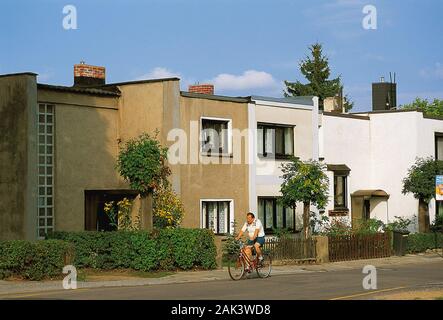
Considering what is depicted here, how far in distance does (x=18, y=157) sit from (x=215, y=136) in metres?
8.91

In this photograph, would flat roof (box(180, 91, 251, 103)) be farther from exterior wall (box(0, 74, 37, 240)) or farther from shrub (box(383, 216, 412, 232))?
shrub (box(383, 216, 412, 232))

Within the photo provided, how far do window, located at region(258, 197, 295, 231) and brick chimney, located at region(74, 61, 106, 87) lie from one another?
27.0 feet

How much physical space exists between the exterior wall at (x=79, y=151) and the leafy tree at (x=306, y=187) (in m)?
6.53

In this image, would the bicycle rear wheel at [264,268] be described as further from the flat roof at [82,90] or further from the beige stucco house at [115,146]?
the flat roof at [82,90]

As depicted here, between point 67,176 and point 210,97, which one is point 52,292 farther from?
point 210,97

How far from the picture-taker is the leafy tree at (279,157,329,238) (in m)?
34.4

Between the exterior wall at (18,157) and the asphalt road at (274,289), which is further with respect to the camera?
the exterior wall at (18,157)

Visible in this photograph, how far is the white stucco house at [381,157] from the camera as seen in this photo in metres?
43.0

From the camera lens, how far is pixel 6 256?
24.1 meters

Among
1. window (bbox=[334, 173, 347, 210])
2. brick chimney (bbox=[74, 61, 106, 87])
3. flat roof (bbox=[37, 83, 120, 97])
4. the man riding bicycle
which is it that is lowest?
the man riding bicycle

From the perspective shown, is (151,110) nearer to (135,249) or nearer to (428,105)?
(135,249)

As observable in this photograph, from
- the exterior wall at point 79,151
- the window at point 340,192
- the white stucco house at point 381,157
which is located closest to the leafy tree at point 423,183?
the white stucco house at point 381,157

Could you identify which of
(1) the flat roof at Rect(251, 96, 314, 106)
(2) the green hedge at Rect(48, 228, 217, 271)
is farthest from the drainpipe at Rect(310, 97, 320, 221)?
(2) the green hedge at Rect(48, 228, 217, 271)
